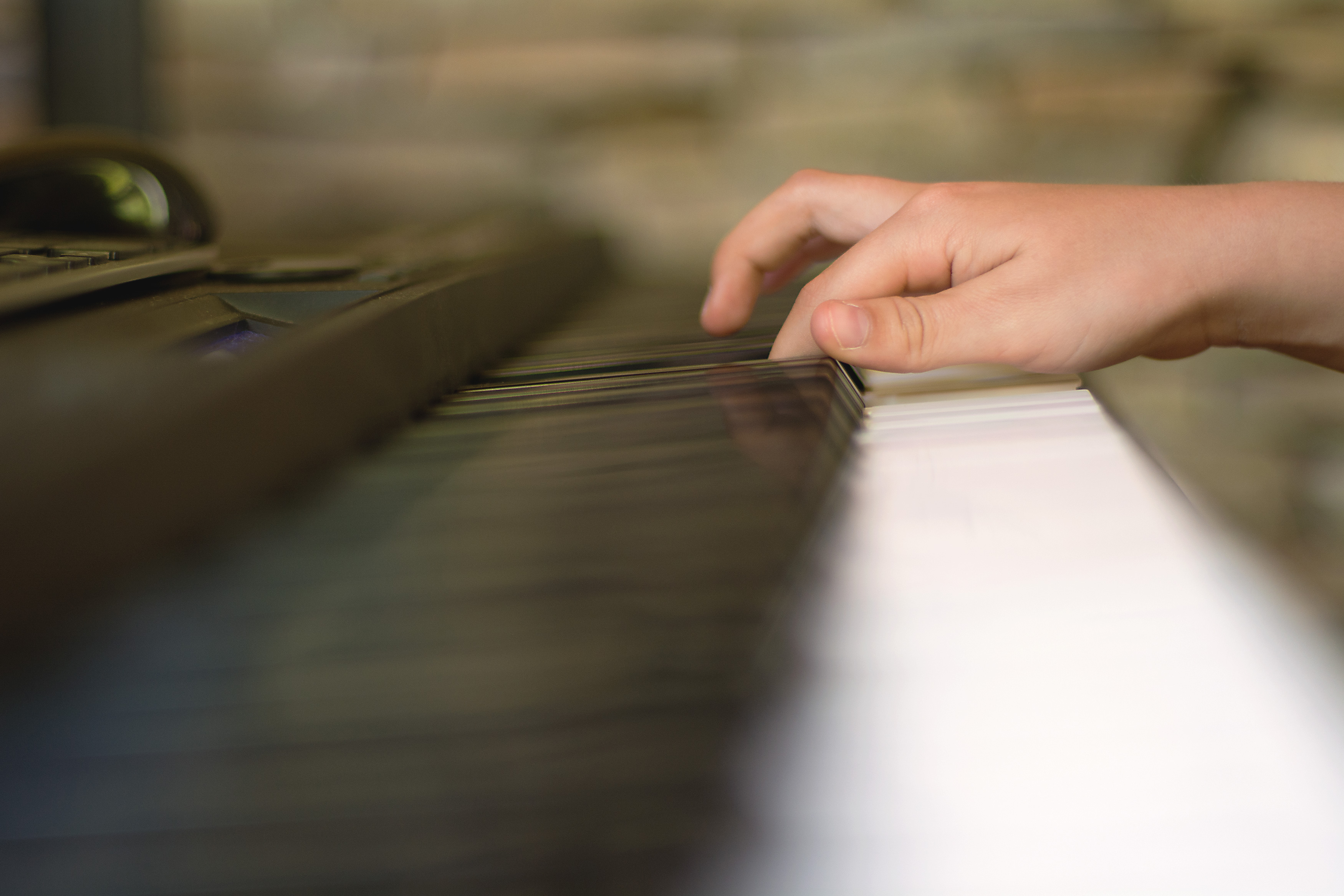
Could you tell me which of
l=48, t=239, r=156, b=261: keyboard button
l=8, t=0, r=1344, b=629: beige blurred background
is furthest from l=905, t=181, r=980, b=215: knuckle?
l=8, t=0, r=1344, b=629: beige blurred background

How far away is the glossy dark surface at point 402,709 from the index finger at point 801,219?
415mm

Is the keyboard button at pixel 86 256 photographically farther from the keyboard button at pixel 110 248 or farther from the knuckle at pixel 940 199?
the knuckle at pixel 940 199

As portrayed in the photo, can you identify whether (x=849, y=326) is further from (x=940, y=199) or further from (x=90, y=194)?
(x=90, y=194)

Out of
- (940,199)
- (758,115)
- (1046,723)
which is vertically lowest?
(1046,723)

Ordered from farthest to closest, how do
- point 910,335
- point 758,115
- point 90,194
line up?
point 758,115
point 90,194
point 910,335

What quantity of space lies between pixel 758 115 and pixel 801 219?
59 cm

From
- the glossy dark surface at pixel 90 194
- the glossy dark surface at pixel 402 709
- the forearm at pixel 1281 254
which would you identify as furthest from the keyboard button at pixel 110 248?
the forearm at pixel 1281 254

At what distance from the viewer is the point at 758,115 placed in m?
1.20

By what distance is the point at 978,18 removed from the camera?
1.15 meters

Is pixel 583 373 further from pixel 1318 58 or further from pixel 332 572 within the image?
pixel 1318 58

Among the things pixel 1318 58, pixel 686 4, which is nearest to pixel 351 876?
pixel 686 4

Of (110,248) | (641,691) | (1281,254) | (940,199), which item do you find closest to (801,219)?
(940,199)

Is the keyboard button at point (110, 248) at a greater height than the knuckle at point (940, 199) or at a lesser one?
lesser

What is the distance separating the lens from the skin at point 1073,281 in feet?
1.63
